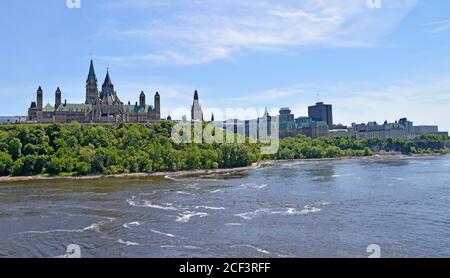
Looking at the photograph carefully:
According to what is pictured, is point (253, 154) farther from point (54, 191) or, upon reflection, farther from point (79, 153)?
point (54, 191)

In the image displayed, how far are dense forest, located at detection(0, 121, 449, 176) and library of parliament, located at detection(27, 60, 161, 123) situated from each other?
61.3 ft

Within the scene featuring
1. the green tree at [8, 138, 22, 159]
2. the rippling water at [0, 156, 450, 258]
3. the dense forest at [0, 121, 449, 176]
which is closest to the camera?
the rippling water at [0, 156, 450, 258]

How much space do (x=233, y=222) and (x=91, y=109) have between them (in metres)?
82.1

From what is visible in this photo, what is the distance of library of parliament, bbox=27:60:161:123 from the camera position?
322ft

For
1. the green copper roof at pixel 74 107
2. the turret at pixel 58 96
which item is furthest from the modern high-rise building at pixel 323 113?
the turret at pixel 58 96

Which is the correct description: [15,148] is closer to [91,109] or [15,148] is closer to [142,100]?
[91,109]

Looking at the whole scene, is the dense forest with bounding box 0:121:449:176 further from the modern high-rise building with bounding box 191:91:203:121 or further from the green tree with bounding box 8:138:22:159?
the modern high-rise building with bounding box 191:91:203:121

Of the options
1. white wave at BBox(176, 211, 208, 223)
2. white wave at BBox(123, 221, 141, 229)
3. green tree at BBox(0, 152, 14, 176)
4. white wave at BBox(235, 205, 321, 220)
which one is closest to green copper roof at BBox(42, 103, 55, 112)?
green tree at BBox(0, 152, 14, 176)

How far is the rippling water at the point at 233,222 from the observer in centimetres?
1895

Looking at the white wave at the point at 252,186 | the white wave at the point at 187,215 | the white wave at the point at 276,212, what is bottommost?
the white wave at the point at 252,186

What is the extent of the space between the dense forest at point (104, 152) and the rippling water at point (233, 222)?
21140 millimetres

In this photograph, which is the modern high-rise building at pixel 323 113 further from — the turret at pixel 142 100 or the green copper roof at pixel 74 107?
the green copper roof at pixel 74 107
